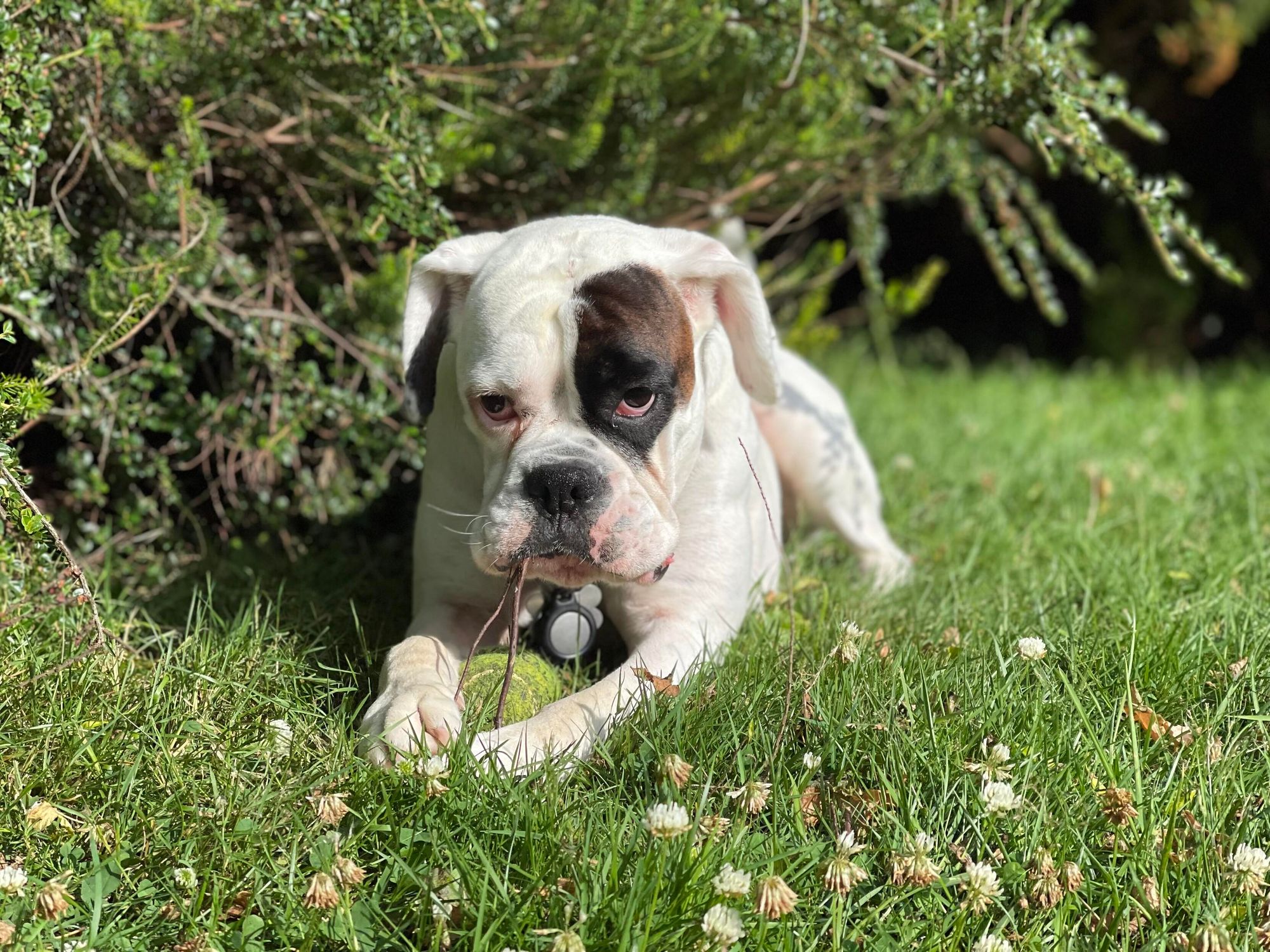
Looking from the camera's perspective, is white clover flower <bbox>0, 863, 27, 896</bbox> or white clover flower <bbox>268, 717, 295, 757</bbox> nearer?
white clover flower <bbox>0, 863, 27, 896</bbox>

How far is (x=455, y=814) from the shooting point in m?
2.04

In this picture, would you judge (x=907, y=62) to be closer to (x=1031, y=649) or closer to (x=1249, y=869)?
(x=1031, y=649)

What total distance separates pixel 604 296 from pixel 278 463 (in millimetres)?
1523

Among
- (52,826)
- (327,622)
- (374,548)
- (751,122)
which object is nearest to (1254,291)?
(751,122)

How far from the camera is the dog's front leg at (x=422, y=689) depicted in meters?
2.21

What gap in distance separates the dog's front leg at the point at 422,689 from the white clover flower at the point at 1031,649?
1.11 meters

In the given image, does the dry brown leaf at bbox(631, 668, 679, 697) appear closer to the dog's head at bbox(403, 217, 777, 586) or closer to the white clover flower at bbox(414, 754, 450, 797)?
the dog's head at bbox(403, 217, 777, 586)

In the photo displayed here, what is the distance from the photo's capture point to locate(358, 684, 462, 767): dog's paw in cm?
219

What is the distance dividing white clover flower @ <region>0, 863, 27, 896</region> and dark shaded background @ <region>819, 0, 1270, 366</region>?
6.95 meters

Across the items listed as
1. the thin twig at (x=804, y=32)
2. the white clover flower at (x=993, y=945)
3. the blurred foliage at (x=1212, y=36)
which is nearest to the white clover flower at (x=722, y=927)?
the white clover flower at (x=993, y=945)

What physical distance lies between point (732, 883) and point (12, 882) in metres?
1.08

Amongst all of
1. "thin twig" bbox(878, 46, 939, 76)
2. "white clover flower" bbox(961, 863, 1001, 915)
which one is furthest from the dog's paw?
"thin twig" bbox(878, 46, 939, 76)

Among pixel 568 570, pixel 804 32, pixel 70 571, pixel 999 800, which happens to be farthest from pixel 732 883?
pixel 804 32

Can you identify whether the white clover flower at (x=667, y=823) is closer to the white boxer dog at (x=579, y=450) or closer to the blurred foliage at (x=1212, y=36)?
the white boxer dog at (x=579, y=450)
